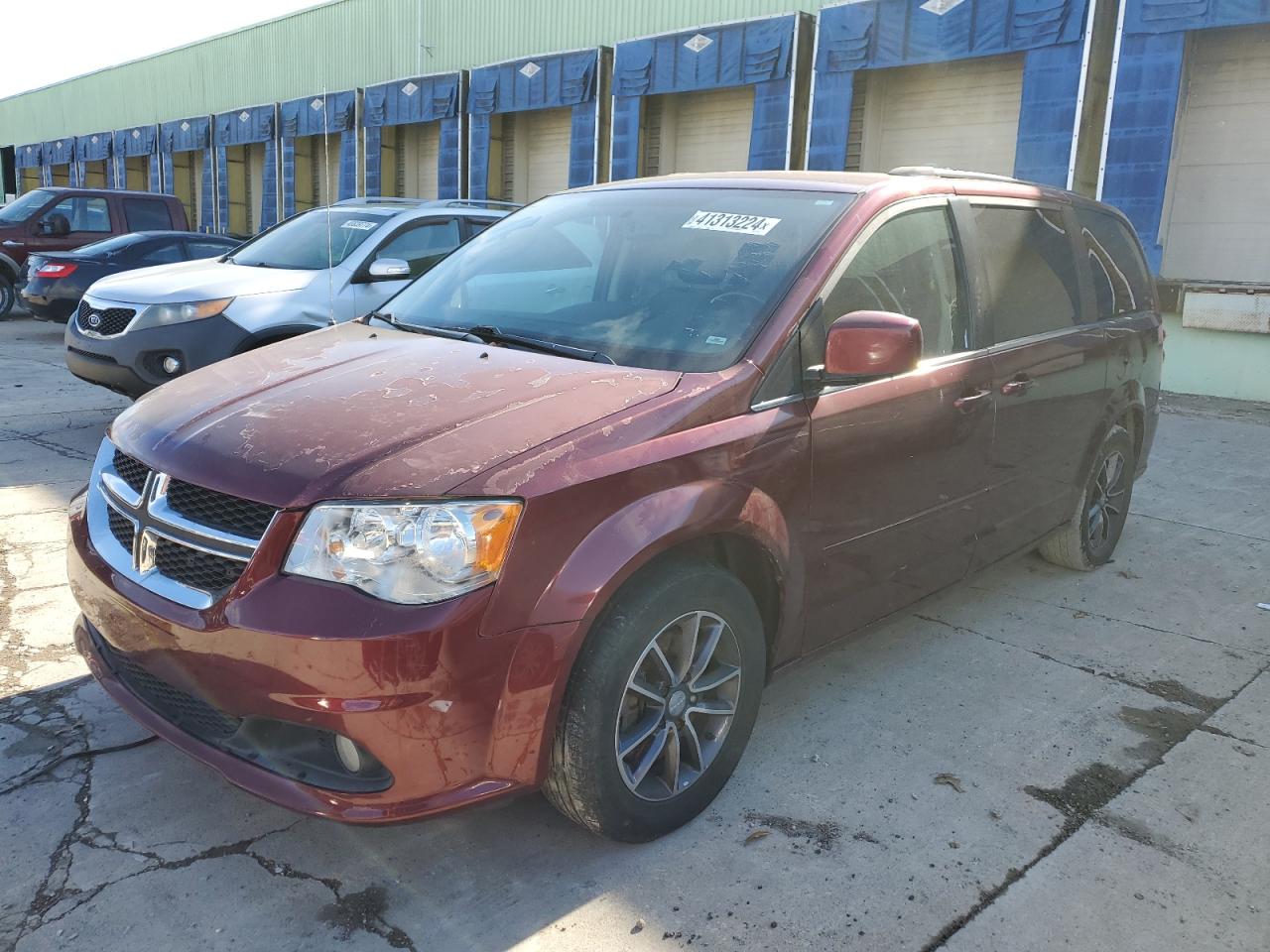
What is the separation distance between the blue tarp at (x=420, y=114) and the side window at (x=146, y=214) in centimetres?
679

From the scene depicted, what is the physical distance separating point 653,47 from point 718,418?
15373 mm

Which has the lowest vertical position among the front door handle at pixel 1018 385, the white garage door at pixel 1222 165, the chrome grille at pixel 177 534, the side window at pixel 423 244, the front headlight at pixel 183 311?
the chrome grille at pixel 177 534

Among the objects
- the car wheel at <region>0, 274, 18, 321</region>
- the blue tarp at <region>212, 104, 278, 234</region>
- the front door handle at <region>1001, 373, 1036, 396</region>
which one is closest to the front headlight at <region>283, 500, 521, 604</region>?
the front door handle at <region>1001, 373, 1036, 396</region>

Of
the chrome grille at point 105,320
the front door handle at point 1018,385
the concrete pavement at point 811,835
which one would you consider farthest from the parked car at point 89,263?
the front door handle at point 1018,385

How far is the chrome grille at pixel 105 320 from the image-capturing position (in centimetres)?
679

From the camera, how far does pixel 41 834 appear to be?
105 inches

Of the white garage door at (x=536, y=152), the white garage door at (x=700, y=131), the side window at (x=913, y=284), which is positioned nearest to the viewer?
the side window at (x=913, y=284)

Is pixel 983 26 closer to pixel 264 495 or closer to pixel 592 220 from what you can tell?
pixel 592 220

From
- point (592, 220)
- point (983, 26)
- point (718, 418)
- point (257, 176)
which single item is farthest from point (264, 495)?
point (257, 176)

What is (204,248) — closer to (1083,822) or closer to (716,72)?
(716,72)

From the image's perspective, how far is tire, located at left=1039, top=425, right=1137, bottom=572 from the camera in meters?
4.75

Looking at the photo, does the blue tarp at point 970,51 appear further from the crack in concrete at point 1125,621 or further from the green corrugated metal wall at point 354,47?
the crack in concrete at point 1125,621

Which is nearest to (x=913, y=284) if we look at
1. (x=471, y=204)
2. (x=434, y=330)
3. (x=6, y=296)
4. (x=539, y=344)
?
(x=539, y=344)

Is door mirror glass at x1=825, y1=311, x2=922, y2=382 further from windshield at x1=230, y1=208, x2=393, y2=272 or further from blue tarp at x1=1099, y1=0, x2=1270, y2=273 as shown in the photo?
blue tarp at x1=1099, y1=0, x2=1270, y2=273
